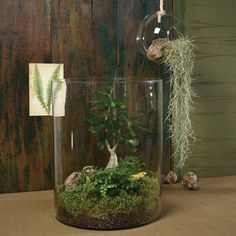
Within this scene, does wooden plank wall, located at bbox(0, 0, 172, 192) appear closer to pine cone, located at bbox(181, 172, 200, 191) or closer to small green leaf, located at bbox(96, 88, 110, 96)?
small green leaf, located at bbox(96, 88, 110, 96)

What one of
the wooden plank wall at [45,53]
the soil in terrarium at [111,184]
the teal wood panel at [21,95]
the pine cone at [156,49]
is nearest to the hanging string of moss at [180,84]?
the pine cone at [156,49]

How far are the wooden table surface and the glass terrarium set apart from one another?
0.12 ft

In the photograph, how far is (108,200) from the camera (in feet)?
3.30

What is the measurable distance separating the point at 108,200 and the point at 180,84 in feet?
1.78

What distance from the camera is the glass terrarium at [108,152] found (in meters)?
1.02

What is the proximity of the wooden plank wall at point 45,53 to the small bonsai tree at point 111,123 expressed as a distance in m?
0.23

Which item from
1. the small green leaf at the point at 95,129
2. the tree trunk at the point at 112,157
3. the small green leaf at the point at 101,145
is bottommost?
the tree trunk at the point at 112,157

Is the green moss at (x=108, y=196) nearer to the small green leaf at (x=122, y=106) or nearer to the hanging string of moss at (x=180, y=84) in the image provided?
the small green leaf at (x=122, y=106)

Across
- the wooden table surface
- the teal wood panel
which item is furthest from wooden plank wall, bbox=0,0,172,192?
the wooden table surface

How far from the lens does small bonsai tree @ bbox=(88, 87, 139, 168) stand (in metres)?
1.09

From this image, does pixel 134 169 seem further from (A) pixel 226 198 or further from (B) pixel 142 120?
(A) pixel 226 198

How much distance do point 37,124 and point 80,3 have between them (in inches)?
16.9

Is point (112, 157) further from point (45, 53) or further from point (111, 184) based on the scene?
point (45, 53)

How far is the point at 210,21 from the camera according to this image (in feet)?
5.05
